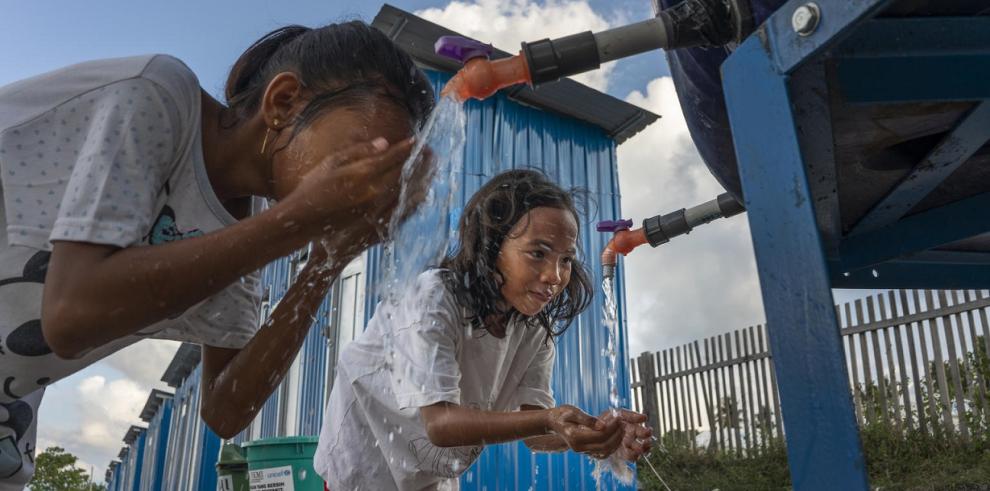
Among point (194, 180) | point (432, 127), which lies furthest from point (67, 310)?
point (432, 127)

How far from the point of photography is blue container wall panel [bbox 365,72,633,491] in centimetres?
548

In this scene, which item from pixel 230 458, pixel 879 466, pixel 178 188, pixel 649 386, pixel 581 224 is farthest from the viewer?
pixel 649 386

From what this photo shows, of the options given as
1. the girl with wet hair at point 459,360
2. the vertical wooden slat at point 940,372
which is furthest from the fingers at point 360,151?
the vertical wooden slat at point 940,372

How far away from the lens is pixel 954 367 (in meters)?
6.74

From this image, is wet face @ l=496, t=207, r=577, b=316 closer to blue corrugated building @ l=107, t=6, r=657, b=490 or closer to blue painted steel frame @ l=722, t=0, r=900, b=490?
blue painted steel frame @ l=722, t=0, r=900, b=490

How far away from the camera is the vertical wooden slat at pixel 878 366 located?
23.2ft

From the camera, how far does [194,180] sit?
1233mm

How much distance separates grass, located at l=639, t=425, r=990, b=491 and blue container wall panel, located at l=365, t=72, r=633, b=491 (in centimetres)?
171

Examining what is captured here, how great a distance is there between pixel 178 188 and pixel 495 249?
1.30 metres

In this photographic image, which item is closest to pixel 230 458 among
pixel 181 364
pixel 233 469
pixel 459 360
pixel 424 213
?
pixel 233 469

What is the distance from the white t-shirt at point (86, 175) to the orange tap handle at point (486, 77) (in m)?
0.61

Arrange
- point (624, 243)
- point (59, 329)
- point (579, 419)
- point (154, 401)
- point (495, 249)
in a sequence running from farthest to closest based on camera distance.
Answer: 1. point (154, 401)
2. point (624, 243)
3. point (495, 249)
4. point (579, 419)
5. point (59, 329)

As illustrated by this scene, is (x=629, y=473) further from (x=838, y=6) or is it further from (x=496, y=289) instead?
(x=838, y=6)

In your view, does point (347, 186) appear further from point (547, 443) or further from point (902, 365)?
point (902, 365)
